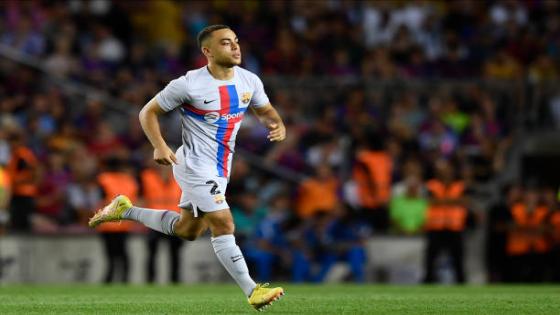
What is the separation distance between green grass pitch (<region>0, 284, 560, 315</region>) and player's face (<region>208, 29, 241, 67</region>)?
6.14 ft

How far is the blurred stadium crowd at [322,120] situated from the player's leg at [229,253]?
714 cm

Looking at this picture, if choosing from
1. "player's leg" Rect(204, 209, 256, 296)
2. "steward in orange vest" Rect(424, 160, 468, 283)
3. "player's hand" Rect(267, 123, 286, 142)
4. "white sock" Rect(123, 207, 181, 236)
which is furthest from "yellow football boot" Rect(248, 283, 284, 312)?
"steward in orange vest" Rect(424, 160, 468, 283)

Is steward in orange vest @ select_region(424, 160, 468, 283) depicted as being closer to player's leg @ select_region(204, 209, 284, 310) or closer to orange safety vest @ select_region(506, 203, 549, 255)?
orange safety vest @ select_region(506, 203, 549, 255)

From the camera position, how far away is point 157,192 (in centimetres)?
1752

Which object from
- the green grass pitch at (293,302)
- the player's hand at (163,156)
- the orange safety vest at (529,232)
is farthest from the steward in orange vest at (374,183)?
the player's hand at (163,156)

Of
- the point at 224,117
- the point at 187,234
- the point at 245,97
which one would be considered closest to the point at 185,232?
the point at 187,234

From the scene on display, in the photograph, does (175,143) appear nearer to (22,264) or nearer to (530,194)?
(22,264)

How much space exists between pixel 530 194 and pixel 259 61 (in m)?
5.48

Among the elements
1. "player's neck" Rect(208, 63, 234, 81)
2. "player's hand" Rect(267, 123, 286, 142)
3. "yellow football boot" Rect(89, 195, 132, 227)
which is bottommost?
"yellow football boot" Rect(89, 195, 132, 227)

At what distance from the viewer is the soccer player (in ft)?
33.9

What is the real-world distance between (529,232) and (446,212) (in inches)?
60.4

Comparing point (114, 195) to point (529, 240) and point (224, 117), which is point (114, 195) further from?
point (224, 117)

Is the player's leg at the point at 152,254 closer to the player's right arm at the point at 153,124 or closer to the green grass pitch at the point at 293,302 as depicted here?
the green grass pitch at the point at 293,302

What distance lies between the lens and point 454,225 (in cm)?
1825
